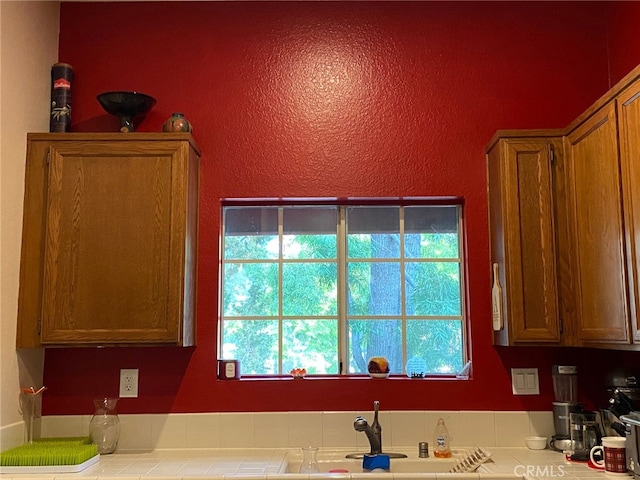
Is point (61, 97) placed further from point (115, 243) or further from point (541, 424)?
point (541, 424)

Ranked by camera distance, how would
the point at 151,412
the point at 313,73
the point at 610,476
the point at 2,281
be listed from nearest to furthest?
the point at 610,476
the point at 2,281
the point at 151,412
the point at 313,73

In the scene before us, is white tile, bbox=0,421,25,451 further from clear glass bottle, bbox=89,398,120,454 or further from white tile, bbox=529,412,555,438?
white tile, bbox=529,412,555,438

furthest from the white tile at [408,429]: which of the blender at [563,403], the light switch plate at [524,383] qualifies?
the blender at [563,403]

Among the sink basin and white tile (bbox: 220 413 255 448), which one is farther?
white tile (bbox: 220 413 255 448)

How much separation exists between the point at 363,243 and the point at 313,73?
2.74 ft

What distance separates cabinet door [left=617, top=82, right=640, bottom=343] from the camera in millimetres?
2215

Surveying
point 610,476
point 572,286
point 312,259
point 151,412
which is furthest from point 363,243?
point 610,476

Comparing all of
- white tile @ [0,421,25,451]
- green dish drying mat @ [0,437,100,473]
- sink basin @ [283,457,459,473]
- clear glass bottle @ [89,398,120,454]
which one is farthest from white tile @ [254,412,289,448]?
white tile @ [0,421,25,451]

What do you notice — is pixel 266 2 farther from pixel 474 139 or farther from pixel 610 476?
pixel 610 476

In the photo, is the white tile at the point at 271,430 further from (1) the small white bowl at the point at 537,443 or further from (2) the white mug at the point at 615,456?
(2) the white mug at the point at 615,456

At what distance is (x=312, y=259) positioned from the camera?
A: 3.17 meters

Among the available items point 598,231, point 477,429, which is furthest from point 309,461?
point 598,231

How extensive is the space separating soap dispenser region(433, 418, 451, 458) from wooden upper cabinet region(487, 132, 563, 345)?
44 centimetres

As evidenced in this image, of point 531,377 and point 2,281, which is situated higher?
point 2,281
